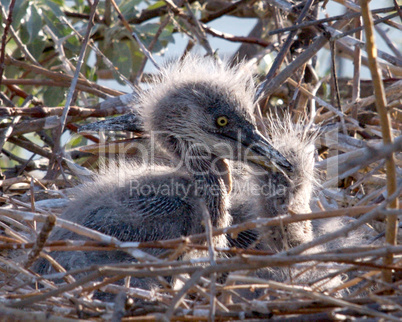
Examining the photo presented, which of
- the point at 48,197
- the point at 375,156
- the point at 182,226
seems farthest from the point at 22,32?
the point at 375,156

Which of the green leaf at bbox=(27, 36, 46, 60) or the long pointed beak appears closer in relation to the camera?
the long pointed beak

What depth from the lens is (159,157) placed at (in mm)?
3199

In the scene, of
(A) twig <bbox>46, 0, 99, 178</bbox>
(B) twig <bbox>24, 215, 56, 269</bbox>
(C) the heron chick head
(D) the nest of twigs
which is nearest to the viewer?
(D) the nest of twigs

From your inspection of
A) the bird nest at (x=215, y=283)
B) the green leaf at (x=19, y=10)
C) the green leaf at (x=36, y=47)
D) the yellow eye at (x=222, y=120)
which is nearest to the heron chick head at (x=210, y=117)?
the yellow eye at (x=222, y=120)

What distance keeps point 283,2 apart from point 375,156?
1.93 metres

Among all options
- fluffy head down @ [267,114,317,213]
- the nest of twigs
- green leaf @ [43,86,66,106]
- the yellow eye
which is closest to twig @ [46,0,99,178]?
the nest of twigs

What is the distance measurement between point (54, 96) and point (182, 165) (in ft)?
4.56

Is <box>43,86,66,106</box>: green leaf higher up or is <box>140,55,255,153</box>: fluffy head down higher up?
<box>43,86,66,106</box>: green leaf

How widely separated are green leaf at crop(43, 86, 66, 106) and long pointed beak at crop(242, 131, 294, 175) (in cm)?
159

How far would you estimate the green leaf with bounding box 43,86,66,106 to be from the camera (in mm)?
3770

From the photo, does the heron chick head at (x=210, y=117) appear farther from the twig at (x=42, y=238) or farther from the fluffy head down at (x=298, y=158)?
the twig at (x=42, y=238)

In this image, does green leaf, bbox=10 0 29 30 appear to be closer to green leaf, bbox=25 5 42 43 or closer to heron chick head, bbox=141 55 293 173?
green leaf, bbox=25 5 42 43

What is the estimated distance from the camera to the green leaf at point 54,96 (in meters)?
3.77

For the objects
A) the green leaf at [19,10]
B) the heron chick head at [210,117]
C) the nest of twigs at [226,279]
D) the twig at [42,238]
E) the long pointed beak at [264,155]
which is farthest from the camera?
the green leaf at [19,10]
